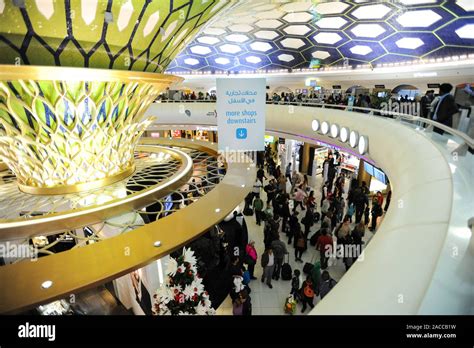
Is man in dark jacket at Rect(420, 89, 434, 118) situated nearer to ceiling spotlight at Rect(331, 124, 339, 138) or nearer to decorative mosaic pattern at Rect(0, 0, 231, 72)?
ceiling spotlight at Rect(331, 124, 339, 138)

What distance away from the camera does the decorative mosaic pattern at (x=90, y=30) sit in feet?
11.5

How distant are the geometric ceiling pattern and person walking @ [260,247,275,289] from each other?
27.1ft

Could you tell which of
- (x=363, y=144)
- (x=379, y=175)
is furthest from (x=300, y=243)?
(x=379, y=175)

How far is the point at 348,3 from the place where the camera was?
44.3 ft

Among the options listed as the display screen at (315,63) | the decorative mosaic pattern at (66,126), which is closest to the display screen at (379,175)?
the decorative mosaic pattern at (66,126)

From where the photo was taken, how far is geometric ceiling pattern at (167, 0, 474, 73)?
45.1 ft

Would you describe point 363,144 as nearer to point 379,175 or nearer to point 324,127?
point 379,175

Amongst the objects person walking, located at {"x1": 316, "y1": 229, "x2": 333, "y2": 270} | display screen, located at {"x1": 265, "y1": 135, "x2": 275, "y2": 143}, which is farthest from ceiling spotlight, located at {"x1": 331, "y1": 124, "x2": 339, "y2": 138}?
display screen, located at {"x1": 265, "y1": 135, "x2": 275, "y2": 143}

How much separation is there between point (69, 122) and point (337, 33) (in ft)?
62.0

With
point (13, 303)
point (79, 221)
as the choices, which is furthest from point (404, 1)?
point (13, 303)

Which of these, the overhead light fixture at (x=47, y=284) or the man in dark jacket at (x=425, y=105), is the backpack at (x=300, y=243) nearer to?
the man in dark jacket at (x=425, y=105)
